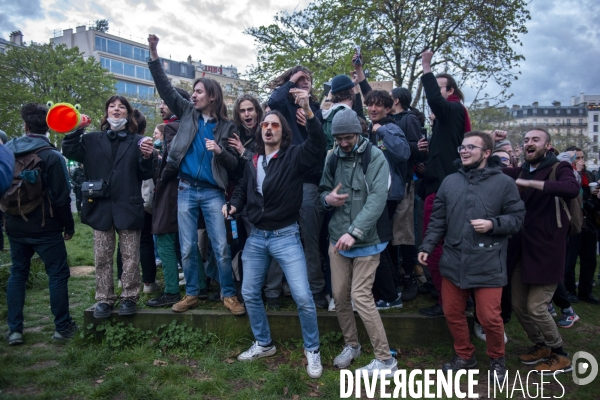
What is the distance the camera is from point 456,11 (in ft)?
49.1

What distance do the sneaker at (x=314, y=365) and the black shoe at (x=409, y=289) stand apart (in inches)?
59.4

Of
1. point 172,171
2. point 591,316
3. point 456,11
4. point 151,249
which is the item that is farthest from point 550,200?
point 456,11

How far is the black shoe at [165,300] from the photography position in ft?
16.0

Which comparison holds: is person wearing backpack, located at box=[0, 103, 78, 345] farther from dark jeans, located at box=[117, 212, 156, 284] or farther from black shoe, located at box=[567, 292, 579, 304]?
black shoe, located at box=[567, 292, 579, 304]

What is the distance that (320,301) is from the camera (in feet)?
15.6

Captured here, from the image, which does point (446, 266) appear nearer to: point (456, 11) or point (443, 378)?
point (443, 378)

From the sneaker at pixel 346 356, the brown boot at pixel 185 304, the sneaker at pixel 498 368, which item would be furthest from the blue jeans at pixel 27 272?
the sneaker at pixel 498 368

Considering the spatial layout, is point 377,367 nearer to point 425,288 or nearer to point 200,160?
point 425,288

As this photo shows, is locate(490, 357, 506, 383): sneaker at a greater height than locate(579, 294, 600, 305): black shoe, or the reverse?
locate(490, 357, 506, 383): sneaker

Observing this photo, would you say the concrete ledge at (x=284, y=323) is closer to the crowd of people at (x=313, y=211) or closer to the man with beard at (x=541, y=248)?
the crowd of people at (x=313, y=211)

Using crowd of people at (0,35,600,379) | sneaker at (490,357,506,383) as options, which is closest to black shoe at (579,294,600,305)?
crowd of people at (0,35,600,379)

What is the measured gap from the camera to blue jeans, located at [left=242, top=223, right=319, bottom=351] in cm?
390

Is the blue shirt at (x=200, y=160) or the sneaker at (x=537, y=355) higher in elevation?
the blue shirt at (x=200, y=160)

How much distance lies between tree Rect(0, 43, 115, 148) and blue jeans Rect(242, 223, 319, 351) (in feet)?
93.8
